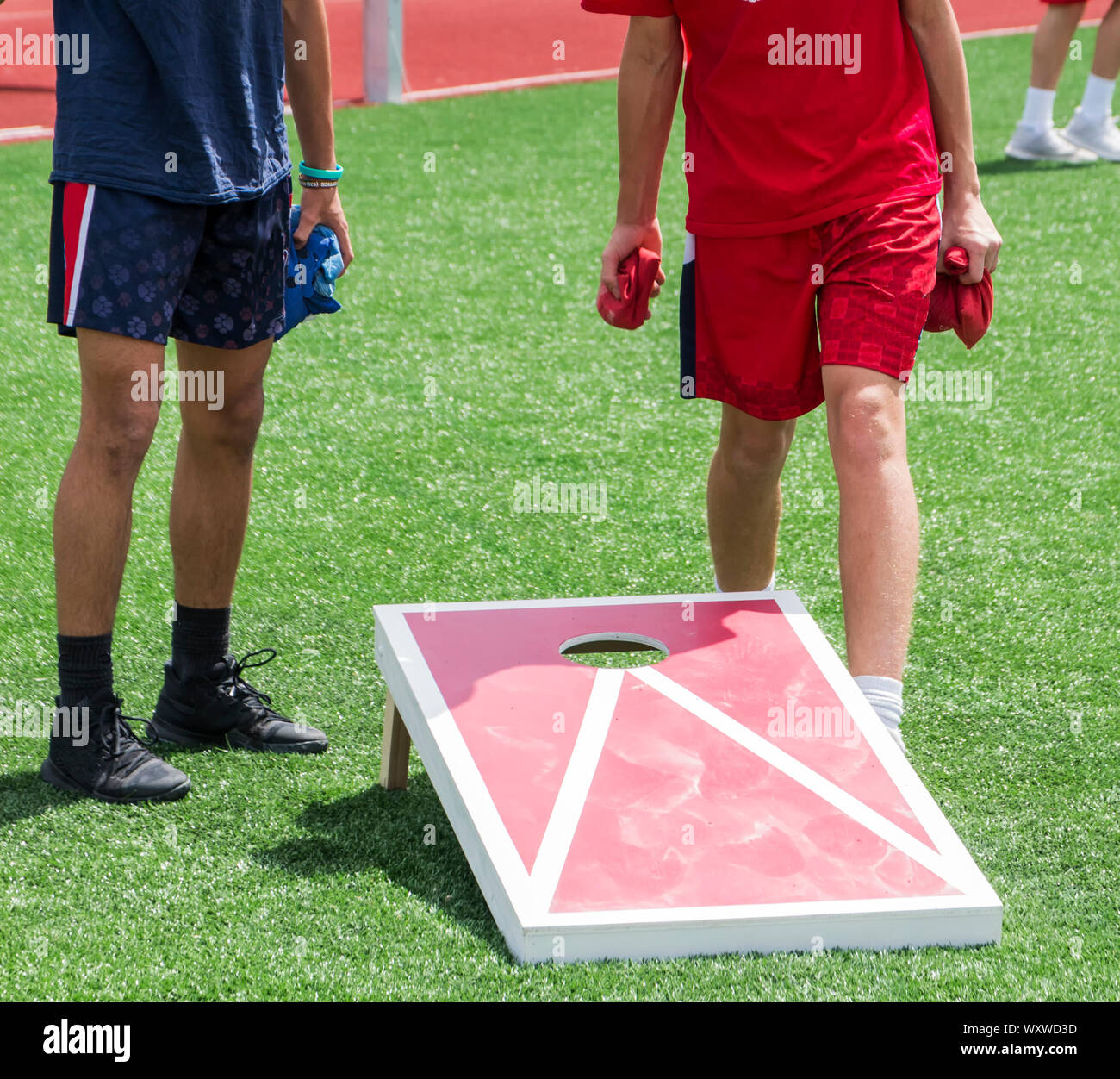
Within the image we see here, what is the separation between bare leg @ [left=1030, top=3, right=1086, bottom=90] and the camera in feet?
27.0

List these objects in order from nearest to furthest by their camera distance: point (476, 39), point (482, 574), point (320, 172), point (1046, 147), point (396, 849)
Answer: point (396, 849), point (320, 172), point (482, 574), point (1046, 147), point (476, 39)

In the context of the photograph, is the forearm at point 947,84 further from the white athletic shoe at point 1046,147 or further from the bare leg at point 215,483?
the white athletic shoe at point 1046,147

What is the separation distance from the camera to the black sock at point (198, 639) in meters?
3.24

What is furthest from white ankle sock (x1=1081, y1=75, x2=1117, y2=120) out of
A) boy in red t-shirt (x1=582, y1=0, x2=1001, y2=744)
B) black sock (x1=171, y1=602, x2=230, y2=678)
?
black sock (x1=171, y1=602, x2=230, y2=678)

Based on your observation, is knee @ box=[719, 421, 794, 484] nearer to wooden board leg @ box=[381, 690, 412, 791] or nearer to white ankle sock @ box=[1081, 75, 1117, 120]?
wooden board leg @ box=[381, 690, 412, 791]

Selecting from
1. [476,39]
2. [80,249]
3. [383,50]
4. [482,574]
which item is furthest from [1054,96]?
[476,39]

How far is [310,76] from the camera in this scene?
3.26 meters

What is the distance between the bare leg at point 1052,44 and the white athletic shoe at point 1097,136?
296mm

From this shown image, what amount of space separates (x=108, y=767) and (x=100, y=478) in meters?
0.51

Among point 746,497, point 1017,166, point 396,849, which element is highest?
point 1017,166

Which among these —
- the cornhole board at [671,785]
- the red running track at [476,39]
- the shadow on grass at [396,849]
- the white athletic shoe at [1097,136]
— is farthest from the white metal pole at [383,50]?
the shadow on grass at [396,849]

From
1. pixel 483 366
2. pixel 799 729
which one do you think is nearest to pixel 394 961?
pixel 799 729

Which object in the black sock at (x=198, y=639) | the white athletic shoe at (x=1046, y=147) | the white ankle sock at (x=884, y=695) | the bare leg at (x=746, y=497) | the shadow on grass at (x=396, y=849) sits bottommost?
the shadow on grass at (x=396, y=849)

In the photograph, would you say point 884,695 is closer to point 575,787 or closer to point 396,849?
point 575,787
